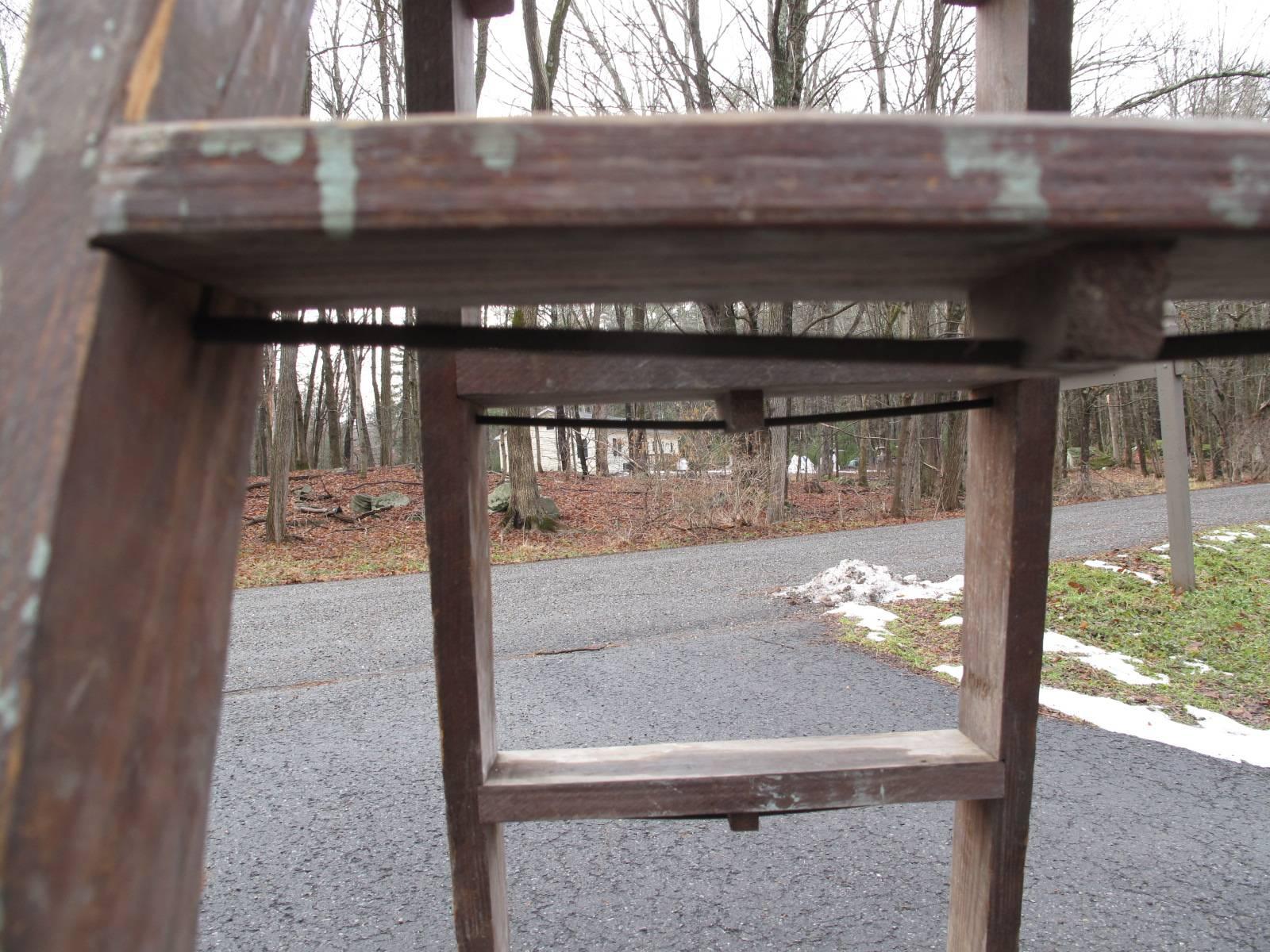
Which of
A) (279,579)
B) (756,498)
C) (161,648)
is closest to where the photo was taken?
(161,648)

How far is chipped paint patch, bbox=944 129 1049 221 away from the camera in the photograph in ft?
→ 1.77

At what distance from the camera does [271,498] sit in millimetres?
12102

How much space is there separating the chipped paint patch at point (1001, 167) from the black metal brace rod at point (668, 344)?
0.54 ft

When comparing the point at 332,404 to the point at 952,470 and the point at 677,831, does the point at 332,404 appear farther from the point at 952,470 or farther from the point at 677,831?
the point at 677,831

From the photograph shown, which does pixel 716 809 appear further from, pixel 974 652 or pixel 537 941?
pixel 537 941

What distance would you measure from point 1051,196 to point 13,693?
70 cm

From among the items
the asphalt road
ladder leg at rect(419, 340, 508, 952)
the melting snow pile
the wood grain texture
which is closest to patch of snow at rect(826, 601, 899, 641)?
the melting snow pile

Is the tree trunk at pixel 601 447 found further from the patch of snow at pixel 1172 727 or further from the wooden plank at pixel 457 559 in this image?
the wooden plank at pixel 457 559

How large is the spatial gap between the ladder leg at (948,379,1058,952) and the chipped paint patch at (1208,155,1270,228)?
3.28 feet

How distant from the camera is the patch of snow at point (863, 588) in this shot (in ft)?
22.4

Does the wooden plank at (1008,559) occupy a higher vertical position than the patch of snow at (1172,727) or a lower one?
higher

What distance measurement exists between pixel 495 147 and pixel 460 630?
1.21m

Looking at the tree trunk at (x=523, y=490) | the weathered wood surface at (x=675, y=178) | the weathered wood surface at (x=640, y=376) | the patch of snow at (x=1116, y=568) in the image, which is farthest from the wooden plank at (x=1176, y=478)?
the tree trunk at (x=523, y=490)

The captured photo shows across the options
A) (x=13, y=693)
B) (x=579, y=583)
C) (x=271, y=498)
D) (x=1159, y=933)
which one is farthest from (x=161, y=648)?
(x=271, y=498)
